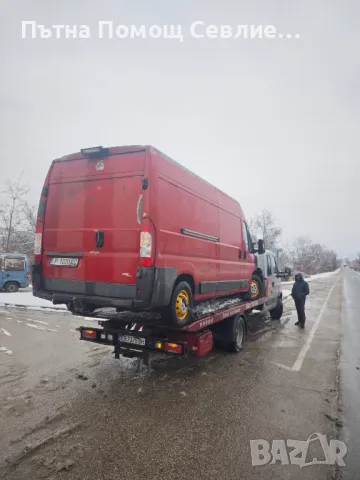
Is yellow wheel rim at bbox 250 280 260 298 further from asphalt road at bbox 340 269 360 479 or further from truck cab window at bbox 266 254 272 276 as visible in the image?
asphalt road at bbox 340 269 360 479

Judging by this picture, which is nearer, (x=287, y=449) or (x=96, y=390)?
(x=287, y=449)

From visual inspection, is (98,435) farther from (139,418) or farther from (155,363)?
(155,363)

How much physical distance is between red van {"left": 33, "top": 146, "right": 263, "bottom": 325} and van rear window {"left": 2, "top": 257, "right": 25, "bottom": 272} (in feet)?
59.4

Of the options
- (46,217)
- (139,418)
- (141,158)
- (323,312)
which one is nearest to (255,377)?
(139,418)

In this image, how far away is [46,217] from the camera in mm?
4871

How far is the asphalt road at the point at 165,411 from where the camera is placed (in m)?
2.72

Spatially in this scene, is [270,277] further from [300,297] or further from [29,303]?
[29,303]

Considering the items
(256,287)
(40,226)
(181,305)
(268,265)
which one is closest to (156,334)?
(181,305)

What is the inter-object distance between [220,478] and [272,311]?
879 cm

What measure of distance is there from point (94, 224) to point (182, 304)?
1.80 m

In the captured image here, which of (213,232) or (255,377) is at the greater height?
(213,232)

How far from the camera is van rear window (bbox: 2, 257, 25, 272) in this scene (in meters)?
20.2

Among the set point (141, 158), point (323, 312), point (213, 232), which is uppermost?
point (141, 158)

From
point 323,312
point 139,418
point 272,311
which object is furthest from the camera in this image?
point 323,312
